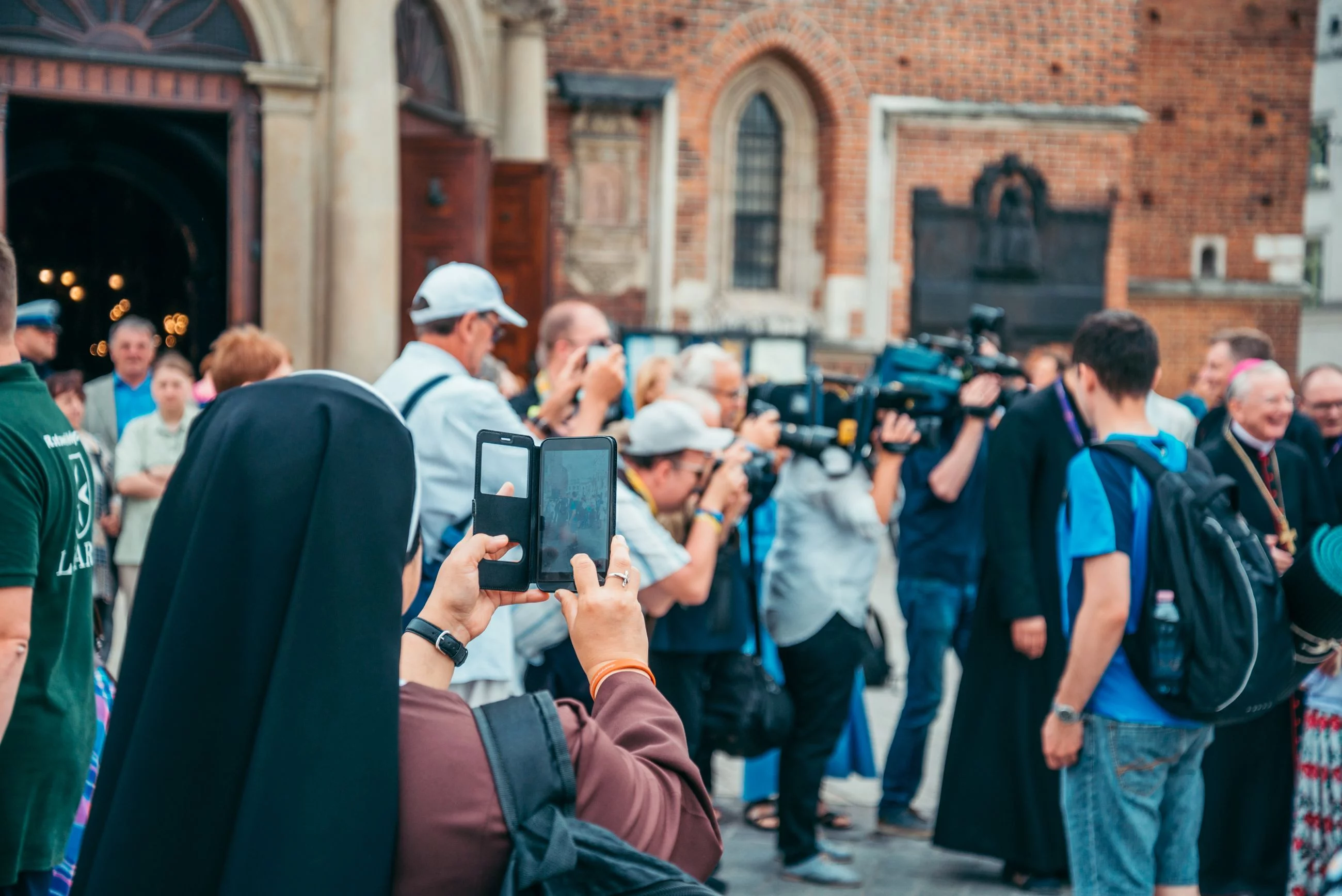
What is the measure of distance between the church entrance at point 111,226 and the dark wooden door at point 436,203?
2.39 metres

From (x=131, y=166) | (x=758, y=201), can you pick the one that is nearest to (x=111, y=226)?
(x=131, y=166)

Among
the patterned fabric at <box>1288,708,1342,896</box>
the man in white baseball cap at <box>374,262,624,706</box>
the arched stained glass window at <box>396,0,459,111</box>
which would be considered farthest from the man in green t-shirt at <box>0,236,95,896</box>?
the arched stained glass window at <box>396,0,459,111</box>

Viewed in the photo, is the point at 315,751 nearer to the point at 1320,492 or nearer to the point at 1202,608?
the point at 1202,608

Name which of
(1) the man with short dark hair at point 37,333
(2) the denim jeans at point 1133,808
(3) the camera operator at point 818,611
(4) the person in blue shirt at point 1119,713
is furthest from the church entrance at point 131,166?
(2) the denim jeans at point 1133,808

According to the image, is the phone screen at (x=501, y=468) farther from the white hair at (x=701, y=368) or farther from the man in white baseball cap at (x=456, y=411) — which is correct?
the white hair at (x=701, y=368)

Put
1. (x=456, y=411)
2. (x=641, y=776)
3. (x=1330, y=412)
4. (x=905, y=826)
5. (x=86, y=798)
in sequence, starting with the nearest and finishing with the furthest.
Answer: (x=641, y=776), (x=86, y=798), (x=456, y=411), (x=1330, y=412), (x=905, y=826)

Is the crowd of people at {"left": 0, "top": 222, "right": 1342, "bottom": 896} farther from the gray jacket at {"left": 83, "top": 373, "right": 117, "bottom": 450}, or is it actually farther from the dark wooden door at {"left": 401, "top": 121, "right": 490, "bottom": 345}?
the dark wooden door at {"left": 401, "top": 121, "right": 490, "bottom": 345}

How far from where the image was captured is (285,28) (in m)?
9.12

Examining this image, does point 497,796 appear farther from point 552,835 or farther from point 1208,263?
point 1208,263

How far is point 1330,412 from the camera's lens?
19.0 feet

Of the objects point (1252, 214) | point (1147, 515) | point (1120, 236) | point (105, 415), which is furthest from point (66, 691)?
point (1252, 214)

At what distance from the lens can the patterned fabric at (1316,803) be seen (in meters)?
4.79

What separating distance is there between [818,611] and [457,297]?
79.4 inches

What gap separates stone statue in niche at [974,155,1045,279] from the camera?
17.8 m
